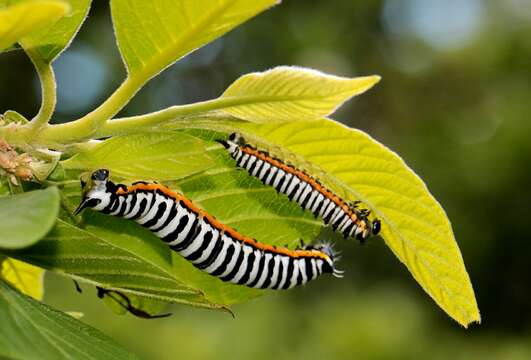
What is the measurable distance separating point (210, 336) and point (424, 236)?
4589 mm

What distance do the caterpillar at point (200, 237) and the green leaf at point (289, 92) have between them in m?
0.18

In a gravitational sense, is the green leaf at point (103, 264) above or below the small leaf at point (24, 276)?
above

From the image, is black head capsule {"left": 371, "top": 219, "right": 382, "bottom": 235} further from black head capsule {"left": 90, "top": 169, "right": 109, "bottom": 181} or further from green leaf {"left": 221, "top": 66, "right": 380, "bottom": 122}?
black head capsule {"left": 90, "top": 169, "right": 109, "bottom": 181}

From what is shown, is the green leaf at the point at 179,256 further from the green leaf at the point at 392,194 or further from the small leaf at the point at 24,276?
the small leaf at the point at 24,276

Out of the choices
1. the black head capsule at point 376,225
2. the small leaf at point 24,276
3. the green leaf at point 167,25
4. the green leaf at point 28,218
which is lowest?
the small leaf at point 24,276

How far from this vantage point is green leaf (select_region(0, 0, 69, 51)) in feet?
2.52

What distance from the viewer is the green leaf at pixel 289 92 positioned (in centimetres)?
109

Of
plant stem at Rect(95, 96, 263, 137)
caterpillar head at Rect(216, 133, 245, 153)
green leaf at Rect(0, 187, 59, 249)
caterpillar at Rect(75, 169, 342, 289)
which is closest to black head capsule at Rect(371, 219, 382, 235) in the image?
caterpillar at Rect(75, 169, 342, 289)

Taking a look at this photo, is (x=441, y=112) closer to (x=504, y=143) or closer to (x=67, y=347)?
(x=504, y=143)

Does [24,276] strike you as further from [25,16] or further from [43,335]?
[25,16]

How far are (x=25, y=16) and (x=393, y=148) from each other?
1235cm

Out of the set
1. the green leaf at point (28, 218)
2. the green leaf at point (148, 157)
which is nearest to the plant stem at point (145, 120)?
the green leaf at point (148, 157)

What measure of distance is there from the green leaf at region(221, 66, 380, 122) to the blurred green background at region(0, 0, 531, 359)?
430 centimetres

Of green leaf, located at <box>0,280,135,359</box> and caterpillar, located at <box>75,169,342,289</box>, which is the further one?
caterpillar, located at <box>75,169,342,289</box>
